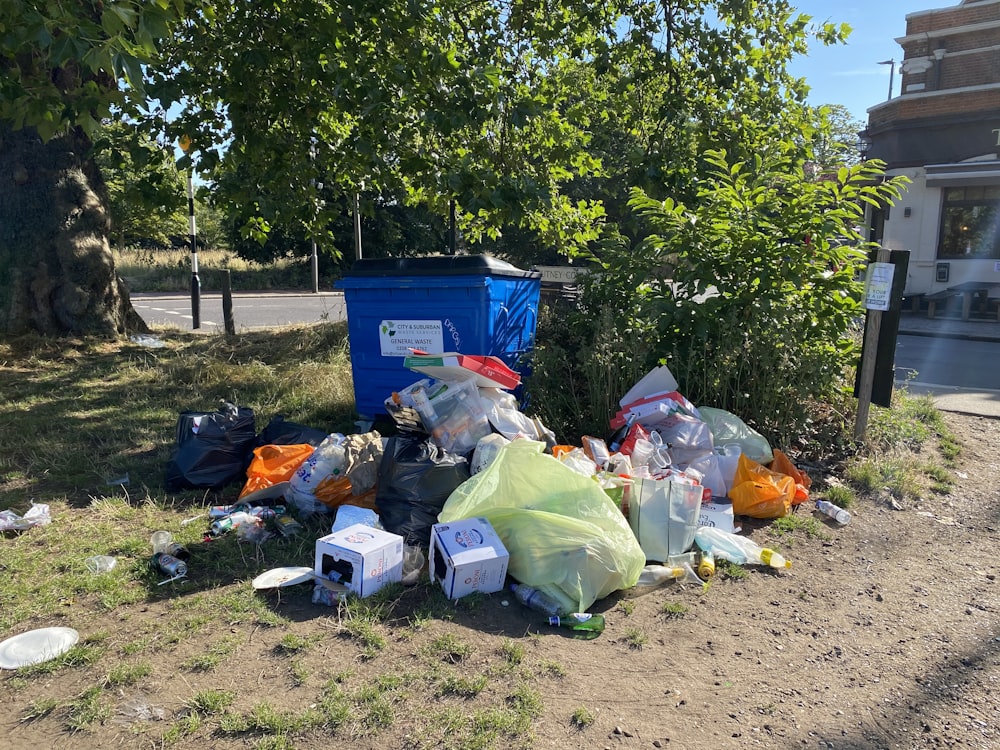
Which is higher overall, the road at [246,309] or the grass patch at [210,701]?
Result: the grass patch at [210,701]

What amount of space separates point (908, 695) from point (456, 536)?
1.77 meters

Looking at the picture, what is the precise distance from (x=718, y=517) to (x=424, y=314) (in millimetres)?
2585

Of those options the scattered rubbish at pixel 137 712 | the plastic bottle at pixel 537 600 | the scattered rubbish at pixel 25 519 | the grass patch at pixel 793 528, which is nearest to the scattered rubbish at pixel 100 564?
the scattered rubbish at pixel 25 519

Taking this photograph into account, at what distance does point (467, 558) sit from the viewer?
2.87 metres

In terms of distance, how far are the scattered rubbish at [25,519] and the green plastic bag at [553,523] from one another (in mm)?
2108

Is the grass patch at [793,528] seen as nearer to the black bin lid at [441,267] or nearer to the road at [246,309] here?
the black bin lid at [441,267]

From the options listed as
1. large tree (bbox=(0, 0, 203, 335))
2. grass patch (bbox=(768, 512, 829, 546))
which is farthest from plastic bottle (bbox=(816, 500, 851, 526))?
large tree (bbox=(0, 0, 203, 335))

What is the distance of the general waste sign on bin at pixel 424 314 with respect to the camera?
16.6 ft

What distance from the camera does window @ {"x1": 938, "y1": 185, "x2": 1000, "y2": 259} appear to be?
17.5 m

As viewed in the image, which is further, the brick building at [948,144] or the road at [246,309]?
the brick building at [948,144]

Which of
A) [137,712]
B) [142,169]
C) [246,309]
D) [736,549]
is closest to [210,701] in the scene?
[137,712]

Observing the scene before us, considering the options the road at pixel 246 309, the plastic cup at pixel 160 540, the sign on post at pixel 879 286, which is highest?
the sign on post at pixel 879 286

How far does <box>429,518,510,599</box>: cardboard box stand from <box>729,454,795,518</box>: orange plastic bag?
1.64m

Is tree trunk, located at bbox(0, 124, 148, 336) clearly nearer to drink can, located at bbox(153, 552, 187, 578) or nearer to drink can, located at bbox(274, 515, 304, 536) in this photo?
drink can, located at bbox(274, 515, 304, 536)
